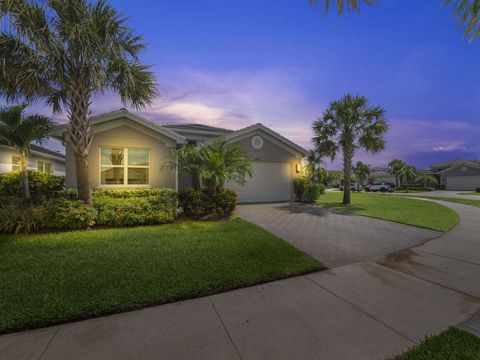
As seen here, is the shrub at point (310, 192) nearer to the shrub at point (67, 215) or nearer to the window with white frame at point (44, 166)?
the shrub at point (67, 215)

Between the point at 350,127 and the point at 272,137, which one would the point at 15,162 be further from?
the point at 350,127

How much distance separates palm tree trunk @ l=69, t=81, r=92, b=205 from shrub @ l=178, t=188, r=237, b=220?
3.19 metres

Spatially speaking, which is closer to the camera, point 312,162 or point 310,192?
point 310,192

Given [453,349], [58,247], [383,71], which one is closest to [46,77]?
[58,247]

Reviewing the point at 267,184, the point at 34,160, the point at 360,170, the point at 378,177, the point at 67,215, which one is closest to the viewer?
the point at 67,215

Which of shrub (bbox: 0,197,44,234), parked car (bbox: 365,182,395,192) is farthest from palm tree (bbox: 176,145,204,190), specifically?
parked car (bbox: 365,182,395,192)

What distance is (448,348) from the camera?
2312 millimetres

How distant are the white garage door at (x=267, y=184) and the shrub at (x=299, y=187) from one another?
35 centimetres

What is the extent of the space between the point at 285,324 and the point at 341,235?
4.75 metres

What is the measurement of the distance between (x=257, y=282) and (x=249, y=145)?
10556 millimetres

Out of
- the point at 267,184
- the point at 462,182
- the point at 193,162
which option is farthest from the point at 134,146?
the point at 462,182

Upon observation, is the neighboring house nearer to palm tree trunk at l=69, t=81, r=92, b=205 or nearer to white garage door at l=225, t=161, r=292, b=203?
white garage door at l=225, t=161, r=292, b=203

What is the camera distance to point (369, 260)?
489cm

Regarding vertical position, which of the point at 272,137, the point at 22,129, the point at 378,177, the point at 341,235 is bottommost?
the point at 341,235
